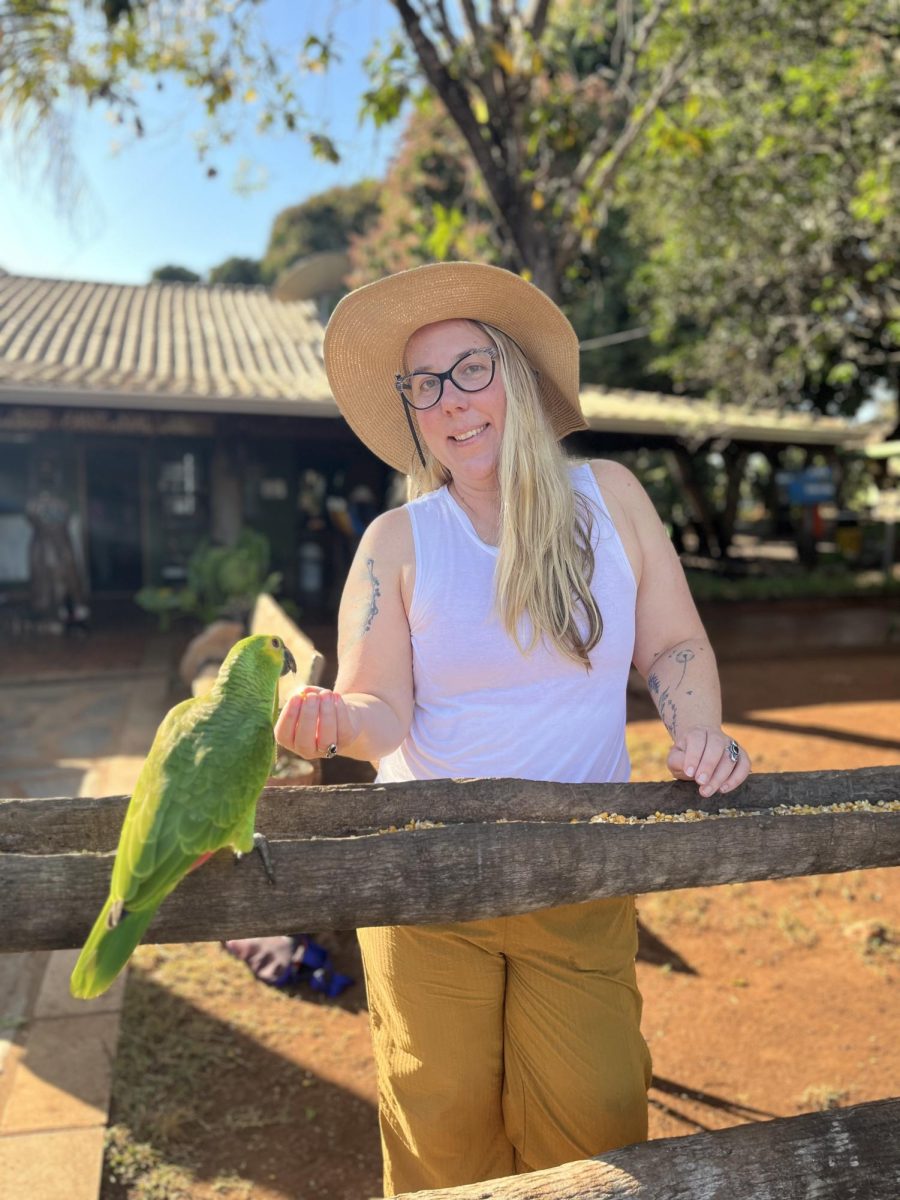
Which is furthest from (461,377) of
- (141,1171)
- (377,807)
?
(141,1171)

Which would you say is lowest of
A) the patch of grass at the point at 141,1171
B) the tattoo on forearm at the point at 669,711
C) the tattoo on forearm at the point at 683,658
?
the patch of grass at the point at 141,1171

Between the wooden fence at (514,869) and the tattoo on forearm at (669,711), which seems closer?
the wooden fence at (514,869)

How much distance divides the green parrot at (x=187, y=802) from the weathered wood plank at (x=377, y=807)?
0.57 ft

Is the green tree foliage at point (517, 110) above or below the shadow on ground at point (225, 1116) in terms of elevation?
above

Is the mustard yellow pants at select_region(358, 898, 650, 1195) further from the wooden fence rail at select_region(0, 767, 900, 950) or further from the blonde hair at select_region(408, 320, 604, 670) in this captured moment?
the blonde hair at select_region(408, 320, 604, 670)

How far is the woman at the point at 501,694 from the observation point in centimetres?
159

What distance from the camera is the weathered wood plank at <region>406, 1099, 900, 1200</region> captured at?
4.50ft

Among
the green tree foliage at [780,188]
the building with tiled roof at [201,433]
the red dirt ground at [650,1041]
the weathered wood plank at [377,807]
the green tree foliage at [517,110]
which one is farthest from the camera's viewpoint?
the building with tiled roof at [201,433]

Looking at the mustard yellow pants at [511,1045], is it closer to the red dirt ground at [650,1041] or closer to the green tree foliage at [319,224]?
the red dirt ground at [650,1041]

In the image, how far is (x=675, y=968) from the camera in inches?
147

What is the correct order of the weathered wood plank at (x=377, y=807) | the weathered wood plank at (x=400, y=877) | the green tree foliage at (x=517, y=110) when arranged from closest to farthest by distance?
the weathered wood plank at (x=400, y=877) → the weathered wood plank at (x=377, y=807) → the green tree foliage at (x=517, y=110)

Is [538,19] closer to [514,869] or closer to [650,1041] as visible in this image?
[650,1041]

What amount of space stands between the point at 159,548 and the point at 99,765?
7518 mm

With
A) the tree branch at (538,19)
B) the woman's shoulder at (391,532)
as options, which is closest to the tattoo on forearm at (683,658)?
the woman's shoulder at (391,532)
